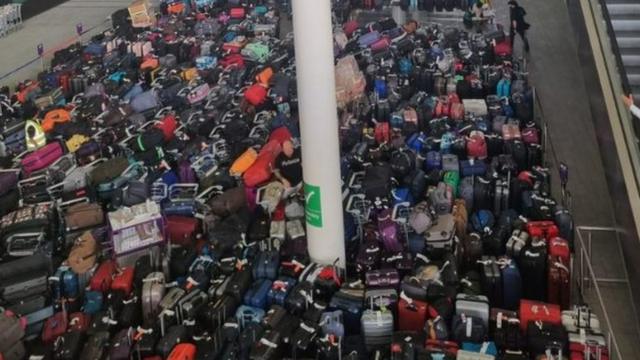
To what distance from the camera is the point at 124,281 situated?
8.63m

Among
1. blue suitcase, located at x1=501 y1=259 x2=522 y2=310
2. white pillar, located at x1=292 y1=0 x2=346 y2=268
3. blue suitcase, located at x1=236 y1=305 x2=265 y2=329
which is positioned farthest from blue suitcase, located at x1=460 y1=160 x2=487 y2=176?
blue suitcase, located at x1=236 y1=305 x2=265 y2=329

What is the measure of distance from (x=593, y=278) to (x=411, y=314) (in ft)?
7.66

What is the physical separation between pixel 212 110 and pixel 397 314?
267 inches

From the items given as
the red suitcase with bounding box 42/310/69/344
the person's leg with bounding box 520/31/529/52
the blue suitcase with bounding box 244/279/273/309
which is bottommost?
the red suitcase with bounding box 42/310/69/344

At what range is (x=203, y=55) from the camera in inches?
661

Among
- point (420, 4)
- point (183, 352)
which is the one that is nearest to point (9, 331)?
point (183, 352)

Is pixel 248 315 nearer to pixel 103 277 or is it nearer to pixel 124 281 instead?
pixel 124 281

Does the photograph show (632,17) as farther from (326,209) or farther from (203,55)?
(203,55)

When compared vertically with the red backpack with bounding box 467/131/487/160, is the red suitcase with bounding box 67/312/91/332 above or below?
below

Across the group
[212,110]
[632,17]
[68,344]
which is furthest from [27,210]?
[632,17]

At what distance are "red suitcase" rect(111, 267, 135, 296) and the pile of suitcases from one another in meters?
0.04

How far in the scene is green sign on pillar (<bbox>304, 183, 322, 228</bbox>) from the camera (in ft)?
28.0

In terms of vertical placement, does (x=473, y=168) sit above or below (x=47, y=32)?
below

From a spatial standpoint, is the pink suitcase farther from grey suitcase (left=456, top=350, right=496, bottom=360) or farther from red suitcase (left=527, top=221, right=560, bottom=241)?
grey suitcase (left=456, top=350, right=496, bottom=360)
